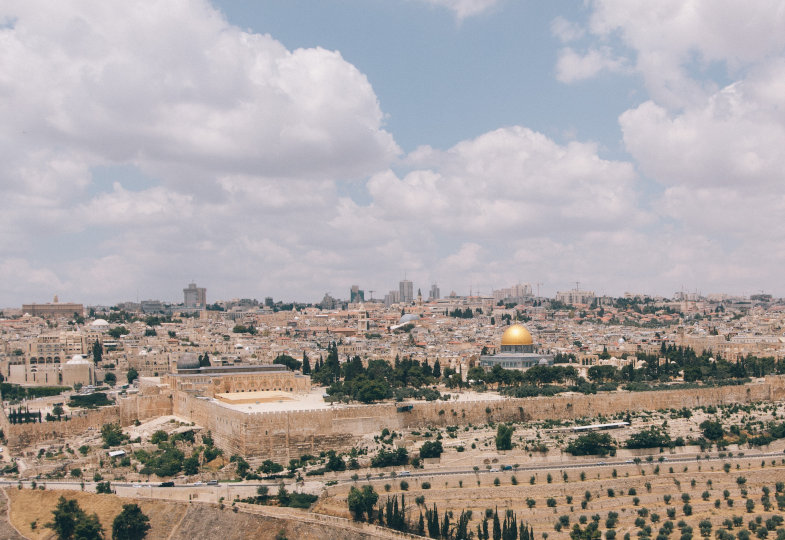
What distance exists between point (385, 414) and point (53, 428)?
19976 mm

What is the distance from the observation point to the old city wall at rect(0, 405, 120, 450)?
173ft

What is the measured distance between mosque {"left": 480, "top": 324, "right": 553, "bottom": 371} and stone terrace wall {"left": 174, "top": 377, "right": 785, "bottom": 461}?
14.3 meters

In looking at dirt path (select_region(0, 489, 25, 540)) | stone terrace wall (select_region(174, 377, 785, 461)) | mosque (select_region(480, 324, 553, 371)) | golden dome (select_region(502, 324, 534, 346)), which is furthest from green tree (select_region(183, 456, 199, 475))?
golden dome (select_region(502, 324, 534, 346))

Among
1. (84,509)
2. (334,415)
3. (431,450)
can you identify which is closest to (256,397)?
(334,415)

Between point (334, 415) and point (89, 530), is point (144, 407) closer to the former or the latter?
point (334, 415)

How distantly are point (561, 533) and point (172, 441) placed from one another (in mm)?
21538

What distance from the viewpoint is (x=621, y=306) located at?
577 ft

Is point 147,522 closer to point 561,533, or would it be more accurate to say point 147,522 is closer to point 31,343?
point 561,533

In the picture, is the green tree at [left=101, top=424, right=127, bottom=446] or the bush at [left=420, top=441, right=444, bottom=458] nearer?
the bush at [left=420, top=441, right=444, bottom=458]

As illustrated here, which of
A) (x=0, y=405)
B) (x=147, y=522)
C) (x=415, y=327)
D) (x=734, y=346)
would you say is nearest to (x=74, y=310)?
(x=415, y=327)

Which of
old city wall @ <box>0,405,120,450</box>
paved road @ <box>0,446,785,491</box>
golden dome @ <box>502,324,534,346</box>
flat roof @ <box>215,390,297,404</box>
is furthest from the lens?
golden dome @ <box>502,324,534,346</box>

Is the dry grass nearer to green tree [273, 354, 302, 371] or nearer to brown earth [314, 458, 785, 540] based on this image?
brown earth [314, 458, 785, 540]

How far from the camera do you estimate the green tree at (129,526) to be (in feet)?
124

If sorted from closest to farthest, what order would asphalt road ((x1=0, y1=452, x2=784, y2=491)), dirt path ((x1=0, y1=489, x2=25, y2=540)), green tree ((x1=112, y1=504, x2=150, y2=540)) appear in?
green tree ((x1=112, y1=504, x2=150, y2=540)) < dirt path ((x1=0, y1=489, x2=25, y2=540)) < asphalt road ((x1=0, y1=452, x2=784, y2=491))
